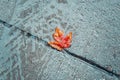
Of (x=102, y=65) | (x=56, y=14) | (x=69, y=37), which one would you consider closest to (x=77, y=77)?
(x=102, y=65)

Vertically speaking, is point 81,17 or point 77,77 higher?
point 81,17

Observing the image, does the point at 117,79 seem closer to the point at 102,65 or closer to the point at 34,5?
the point at 102,65

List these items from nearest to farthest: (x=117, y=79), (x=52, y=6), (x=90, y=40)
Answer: (x=117, y=79) < (x=90, y=40) < (x=52, y=6)
